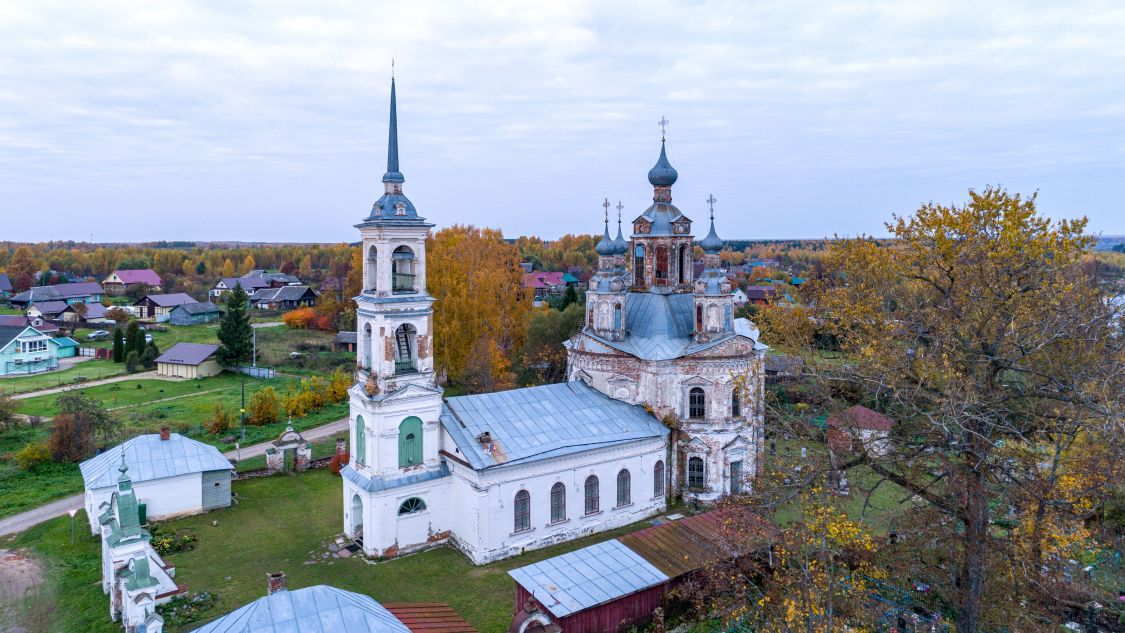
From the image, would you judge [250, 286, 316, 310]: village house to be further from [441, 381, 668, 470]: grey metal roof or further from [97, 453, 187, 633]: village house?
[97, 453, 187, 633]: village house

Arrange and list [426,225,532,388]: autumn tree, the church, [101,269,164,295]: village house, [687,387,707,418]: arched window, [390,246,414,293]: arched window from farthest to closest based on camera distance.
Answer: [101,269,164,295]: village house < [426,225,532,388]: autumn tree < [687,387,707,418]: arched window < [390,246,414,293]: arched window < the church

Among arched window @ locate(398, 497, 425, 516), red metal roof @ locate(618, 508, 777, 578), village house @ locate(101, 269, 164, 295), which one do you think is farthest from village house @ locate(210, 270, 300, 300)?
red metal roof @ locate(618, 508, 777, 578)

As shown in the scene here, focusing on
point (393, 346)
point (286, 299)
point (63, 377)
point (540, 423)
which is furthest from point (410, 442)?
point (286, 299)

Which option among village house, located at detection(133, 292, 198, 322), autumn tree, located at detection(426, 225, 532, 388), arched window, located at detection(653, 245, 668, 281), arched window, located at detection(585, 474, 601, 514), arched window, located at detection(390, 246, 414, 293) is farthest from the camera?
village house, located at detection(133, 292, 198, 322)

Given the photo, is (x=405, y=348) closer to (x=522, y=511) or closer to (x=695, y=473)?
(x=522, y=511)

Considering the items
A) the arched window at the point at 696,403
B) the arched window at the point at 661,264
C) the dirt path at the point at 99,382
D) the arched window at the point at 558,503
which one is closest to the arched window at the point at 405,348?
the arched window at the point at 558,503

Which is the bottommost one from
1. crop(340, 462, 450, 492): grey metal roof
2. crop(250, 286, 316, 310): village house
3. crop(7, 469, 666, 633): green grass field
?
crop(7, 469, 666, 633): green grass field

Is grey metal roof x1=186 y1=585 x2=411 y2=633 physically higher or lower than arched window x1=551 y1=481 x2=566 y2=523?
higher
